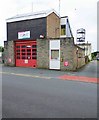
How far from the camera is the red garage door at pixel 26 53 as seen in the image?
20.1 metres

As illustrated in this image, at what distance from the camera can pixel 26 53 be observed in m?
20.7

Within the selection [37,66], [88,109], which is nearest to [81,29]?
[37,66]

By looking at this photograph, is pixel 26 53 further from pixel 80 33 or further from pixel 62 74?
pixel 80 33

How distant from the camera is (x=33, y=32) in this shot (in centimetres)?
2014

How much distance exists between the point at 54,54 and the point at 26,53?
3811 millimetres

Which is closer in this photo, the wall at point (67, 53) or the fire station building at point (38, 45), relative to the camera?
the wall at point (67, 53)

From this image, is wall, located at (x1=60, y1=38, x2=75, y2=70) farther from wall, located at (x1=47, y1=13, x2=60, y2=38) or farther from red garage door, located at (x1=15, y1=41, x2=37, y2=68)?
red garage door, located at (x1=15, y1=41, x2=37, y2=68)

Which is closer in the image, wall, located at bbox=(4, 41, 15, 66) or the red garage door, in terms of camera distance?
the red garage door

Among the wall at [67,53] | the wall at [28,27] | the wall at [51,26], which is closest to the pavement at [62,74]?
the wall at [67,53]

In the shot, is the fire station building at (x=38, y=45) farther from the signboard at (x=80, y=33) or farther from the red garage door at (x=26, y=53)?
the signboard at (x=80, y=33)

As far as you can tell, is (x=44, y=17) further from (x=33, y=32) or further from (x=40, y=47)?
(x=40, y=47)

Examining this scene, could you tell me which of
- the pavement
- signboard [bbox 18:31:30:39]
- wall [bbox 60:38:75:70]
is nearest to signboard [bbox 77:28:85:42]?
signboard [bbox 18:31:30:39]

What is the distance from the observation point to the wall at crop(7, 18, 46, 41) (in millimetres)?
19681

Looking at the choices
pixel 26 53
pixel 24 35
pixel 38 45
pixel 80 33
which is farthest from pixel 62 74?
pixel 80 33
